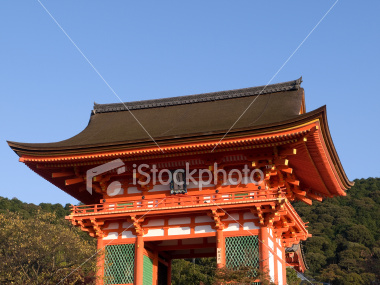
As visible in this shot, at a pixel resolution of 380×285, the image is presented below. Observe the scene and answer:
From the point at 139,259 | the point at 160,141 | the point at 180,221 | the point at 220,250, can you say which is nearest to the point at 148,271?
the point at 139,259

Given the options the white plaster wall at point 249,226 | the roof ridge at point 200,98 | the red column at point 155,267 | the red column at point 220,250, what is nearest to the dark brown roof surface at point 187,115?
the roof ridge at point 200,98

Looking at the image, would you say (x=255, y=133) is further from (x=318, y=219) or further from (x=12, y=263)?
(x=318, y=219)

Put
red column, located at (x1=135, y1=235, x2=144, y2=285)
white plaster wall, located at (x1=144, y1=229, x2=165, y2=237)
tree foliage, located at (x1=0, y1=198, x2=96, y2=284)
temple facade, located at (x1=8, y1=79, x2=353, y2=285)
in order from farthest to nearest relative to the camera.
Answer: white plaster wall, located at (x1=144, y1=229, x2=165, y2=237)
red column, located at (x1=135, y1=235, x2=144, y2=285)
temple facade, located at (x1=8, y1=79, x2=353, y2=285)
tree foliage, located at (x1=0, y1=198, x2=96, y2=284)

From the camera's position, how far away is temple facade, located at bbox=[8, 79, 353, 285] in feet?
61.3

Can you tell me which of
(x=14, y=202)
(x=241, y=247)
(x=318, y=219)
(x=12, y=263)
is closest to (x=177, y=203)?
(x=241, y=247)

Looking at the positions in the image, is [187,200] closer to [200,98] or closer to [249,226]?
[249,226]

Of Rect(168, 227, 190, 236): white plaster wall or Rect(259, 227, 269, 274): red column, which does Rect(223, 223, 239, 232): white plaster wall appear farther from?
Rect(168, 227, 190, 236): white plaster wall

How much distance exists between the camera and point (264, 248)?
736 inches

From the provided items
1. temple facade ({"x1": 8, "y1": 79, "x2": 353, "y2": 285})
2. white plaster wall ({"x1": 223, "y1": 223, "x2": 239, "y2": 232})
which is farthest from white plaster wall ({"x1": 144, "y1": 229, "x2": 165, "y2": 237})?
white plaster wall ({"x1": 223, "y1": 223, "x2": 239, "y2": 232})

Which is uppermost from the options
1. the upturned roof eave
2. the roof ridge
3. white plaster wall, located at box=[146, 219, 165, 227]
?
the roof ridge

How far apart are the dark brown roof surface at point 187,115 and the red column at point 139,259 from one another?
12.9 ft

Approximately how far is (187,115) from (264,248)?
733 centimetres

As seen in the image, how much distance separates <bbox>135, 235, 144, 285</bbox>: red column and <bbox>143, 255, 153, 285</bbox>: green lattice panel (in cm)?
60

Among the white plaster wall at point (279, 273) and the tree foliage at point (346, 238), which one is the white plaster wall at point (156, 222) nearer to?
the white plaster wall at point (279, 273)
